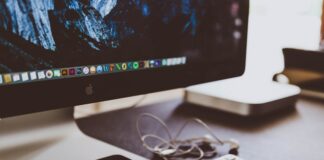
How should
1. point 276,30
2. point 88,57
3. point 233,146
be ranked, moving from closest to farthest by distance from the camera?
point 88,57
point 233,146
point 276,30

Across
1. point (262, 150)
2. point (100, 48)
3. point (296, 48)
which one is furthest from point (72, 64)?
point (296, 48)

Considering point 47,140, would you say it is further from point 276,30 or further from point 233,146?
point 276,30

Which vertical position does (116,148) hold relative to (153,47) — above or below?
below

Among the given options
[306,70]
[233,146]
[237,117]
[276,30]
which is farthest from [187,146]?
[276,30]

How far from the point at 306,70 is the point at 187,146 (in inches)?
21.2

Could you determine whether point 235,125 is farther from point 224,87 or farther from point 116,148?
point 116,148

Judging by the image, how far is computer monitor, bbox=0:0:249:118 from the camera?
481 millimetres

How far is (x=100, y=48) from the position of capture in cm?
56

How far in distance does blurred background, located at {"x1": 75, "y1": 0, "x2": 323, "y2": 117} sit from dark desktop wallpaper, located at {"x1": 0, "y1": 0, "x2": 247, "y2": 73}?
0.44 meters

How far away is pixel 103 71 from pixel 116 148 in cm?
16

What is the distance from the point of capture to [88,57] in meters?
0.55

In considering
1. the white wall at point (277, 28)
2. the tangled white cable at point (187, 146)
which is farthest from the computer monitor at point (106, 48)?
the white wall at point (277, 28)

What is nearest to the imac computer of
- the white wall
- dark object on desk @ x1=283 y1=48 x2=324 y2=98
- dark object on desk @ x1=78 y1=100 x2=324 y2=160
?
dark object on desk @ x1=78 y1=100 x2=324 y2=160

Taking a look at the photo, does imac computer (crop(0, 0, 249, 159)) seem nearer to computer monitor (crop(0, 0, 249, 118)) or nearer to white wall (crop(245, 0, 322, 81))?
computer monitor (crop(0, 0, 249, 118))
